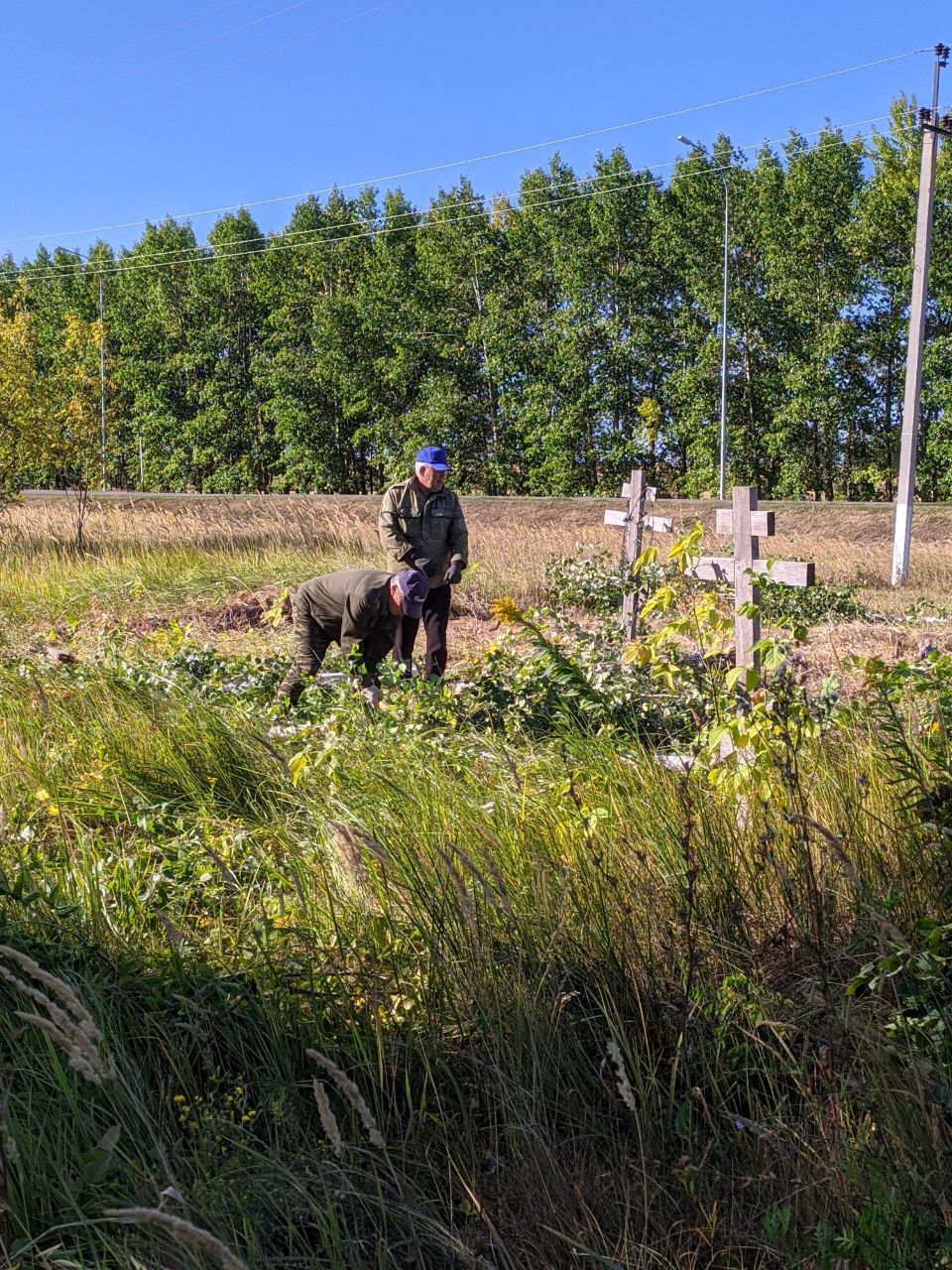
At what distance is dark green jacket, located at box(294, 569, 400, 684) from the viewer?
23.2 ft

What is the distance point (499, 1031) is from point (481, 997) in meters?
0.20

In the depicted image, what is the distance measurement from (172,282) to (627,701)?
36876mm

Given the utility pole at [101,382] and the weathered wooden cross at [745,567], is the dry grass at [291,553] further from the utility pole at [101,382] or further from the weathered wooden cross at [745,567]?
the weathered wooden cross at [745,567]

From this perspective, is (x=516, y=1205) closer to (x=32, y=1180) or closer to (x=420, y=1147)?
(x=420, y=1147)

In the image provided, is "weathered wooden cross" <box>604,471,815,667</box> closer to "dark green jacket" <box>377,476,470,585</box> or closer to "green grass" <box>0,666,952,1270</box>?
"green grass" <box>0,666,952,1270</box>

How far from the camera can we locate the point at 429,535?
8.87m

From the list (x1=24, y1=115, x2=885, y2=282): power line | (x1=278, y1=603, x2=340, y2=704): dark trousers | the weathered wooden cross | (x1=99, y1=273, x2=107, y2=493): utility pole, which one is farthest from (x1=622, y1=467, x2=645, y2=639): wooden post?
(x1=24, y1=115, x2=885, y2=282): power line

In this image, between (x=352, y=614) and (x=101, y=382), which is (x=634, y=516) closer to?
(x=352, y=614)

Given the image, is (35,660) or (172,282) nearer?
(35,660)

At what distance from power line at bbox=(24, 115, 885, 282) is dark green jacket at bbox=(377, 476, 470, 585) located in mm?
24747

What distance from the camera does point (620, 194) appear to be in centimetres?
3200

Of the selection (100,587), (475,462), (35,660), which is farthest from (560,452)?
(35,660)

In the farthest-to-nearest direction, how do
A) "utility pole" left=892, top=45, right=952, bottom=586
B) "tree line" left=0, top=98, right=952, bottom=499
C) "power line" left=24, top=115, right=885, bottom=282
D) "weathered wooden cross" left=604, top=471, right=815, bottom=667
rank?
"power line" left=24, top=115, right=885, bottom=282
"tree line" left=0, top=98, right=952, bottom=499
"utility pole" left=892, top=45, right=952, bottom=586
"weathered wooden cross" left=604, top=471, right=815, bottom=667

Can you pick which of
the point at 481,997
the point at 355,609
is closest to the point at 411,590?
the point at 355,609
